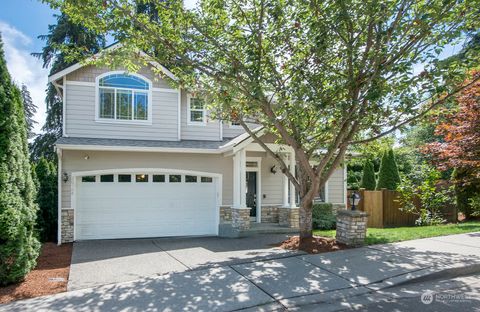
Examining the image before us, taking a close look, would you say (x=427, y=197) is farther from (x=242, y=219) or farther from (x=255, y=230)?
(x=242, y=219)

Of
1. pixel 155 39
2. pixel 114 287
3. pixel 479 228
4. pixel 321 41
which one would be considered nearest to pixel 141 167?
pixel 155 39

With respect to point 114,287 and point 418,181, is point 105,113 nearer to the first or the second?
point 114,287

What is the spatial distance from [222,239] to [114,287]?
550 centimetres

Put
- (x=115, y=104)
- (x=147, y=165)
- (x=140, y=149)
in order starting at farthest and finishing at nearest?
1. (x=115, y=104)
2. (x=147, y=165)
3. (x=140, y=149)

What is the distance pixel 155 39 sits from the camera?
8047 mm

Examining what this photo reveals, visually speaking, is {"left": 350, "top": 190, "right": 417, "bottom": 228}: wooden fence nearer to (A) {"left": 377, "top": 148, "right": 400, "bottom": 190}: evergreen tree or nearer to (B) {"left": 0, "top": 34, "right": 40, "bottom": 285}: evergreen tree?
(A) {"left": 377, "top": 148, "right": 400, "bottom": 190}: evergreen tree

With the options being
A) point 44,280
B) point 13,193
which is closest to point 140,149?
point 13,193

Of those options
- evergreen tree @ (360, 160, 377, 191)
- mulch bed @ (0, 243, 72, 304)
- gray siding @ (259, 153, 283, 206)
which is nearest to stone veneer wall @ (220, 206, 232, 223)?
gray siding @ (259, 153, 283, 206)

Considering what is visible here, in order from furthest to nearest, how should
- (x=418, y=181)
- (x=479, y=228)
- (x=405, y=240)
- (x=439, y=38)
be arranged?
(x=418, y=181)
(x=479, y=228)
(x=405, y=240)
(x=439, y=38)

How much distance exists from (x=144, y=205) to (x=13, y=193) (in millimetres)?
5538

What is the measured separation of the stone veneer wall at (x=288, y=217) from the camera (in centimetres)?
1247

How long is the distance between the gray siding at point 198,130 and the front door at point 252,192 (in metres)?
1.98

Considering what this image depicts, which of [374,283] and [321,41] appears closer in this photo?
[374,283]

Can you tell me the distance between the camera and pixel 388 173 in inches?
696
